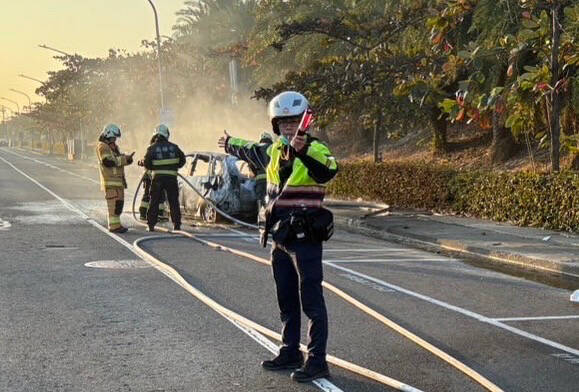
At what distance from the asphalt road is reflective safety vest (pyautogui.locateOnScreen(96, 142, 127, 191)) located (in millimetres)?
1722

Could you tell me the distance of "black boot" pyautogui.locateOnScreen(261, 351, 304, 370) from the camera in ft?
17.7

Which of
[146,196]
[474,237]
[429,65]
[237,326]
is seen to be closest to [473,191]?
[474,237]

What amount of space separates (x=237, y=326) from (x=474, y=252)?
243 inches

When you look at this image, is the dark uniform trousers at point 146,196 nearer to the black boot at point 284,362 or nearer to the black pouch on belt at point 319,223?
the black boot at point 284,362

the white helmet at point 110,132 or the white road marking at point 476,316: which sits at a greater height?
the white helmet at point 110,132

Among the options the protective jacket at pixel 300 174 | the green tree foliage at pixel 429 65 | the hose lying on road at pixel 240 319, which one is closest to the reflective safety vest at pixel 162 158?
the hose lying on road at pixel 240 319

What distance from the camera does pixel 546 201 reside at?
528 inches

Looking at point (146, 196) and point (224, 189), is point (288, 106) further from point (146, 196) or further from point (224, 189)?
point (146, 196)

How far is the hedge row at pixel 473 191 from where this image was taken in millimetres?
13062

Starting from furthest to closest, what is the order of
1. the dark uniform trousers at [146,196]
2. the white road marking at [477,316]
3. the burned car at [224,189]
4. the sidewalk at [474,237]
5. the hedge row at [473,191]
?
the burned car at [224,189]
the dark uniform trousers at [146,196]
the hedge row at [473,191]
the sidewalk at [474,237]
the white road marking at [477,316]

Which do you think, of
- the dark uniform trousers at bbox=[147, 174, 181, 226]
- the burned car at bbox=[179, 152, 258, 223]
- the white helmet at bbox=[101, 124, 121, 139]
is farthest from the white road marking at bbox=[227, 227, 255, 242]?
the white helmet at bbox=[101, 124, 121, 139]

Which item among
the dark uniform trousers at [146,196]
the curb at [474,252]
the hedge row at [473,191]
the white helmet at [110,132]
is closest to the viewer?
the curb at [474,252]

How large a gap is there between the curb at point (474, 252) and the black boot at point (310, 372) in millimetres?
5627

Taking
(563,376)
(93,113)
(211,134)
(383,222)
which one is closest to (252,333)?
(563,376)
